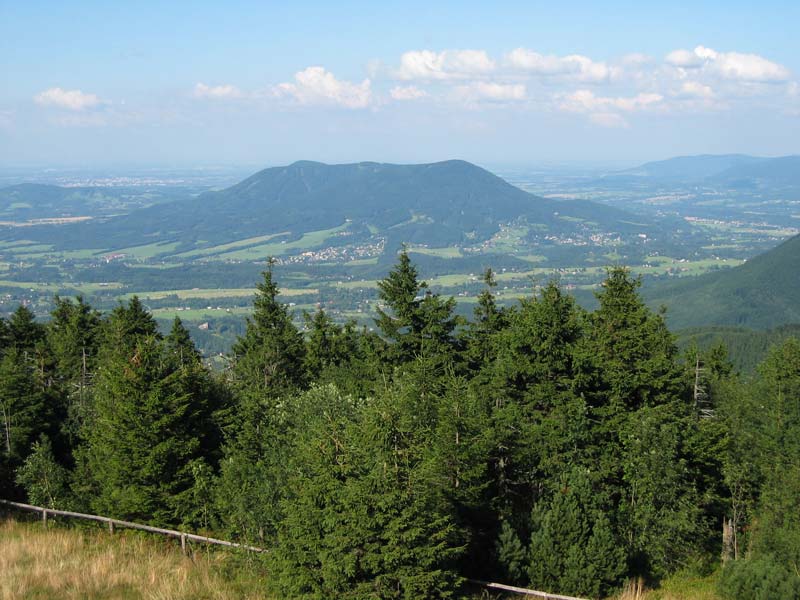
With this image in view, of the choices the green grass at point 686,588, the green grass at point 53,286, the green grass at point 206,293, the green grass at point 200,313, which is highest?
the green grass at point 686,588

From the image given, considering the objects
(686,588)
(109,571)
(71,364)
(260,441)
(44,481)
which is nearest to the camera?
(109,571)

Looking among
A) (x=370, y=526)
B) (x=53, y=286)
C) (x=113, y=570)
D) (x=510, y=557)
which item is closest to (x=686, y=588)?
(x=510, y=557)

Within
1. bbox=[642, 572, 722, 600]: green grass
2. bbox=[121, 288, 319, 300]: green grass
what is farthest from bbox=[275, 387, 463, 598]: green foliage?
bbox=[121, 288, 319, 300]: green grass

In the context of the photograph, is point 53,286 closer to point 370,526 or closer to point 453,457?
point 453,457

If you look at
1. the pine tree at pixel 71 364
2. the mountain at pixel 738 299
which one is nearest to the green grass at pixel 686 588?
the pine tree at pixel 71 364

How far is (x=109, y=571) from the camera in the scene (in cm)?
1190

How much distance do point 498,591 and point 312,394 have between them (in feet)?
25.1

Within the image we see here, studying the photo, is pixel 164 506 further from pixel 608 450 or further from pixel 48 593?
pixel 608 450

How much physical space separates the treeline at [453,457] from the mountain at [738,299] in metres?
151

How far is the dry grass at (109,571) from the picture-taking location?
36.2ft

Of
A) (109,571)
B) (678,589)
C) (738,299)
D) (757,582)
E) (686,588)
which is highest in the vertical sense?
(109,571)

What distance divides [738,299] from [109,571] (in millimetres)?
194259

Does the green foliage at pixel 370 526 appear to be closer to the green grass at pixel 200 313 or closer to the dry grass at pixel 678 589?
the dry grass at pixel 678 589

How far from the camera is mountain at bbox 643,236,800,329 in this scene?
171000 mm
